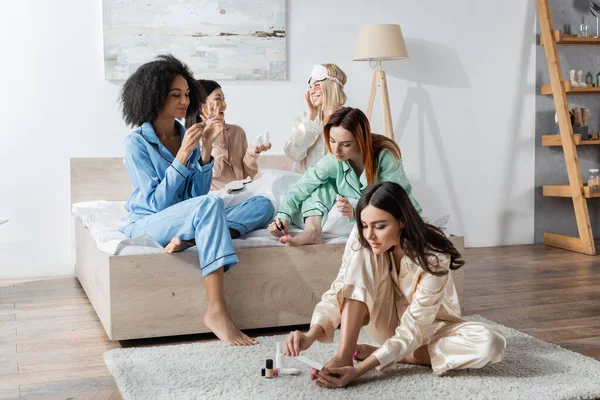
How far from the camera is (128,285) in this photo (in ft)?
8.16

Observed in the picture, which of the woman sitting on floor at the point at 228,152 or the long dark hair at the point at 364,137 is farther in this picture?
the woman sitting on floor at the point at 228,152

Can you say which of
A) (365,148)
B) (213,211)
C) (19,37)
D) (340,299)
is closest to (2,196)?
(19,37)

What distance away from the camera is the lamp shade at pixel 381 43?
414 cm

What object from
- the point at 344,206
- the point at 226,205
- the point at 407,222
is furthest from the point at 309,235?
the point at 407,222

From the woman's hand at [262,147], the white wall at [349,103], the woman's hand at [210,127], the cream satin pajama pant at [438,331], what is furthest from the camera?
the white wall at [349,103]

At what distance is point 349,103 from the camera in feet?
14.5

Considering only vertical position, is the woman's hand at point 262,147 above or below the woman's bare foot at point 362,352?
above

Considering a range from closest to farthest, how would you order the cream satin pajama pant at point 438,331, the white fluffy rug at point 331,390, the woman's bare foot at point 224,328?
the white fluffy rug at point 331,390 < the cream satin pajama pant at point 438,331 < the woman's bare foot at point 224,328

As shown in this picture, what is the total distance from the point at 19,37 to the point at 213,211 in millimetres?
1914

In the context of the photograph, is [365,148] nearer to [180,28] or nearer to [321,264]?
[321,264]

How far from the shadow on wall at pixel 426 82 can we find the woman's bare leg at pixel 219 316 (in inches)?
92.0

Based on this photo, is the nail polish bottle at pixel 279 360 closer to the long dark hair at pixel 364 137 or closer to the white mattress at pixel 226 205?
the white mattress at pixel 226 205

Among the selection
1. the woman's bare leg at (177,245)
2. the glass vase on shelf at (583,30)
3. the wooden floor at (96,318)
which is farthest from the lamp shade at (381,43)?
the woman's bare leg at (177,245)

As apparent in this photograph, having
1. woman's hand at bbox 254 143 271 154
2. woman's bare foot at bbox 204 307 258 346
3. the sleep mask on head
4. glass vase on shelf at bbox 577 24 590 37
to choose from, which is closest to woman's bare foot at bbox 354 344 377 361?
woman's bare foot at bbox 204 307 258 346
